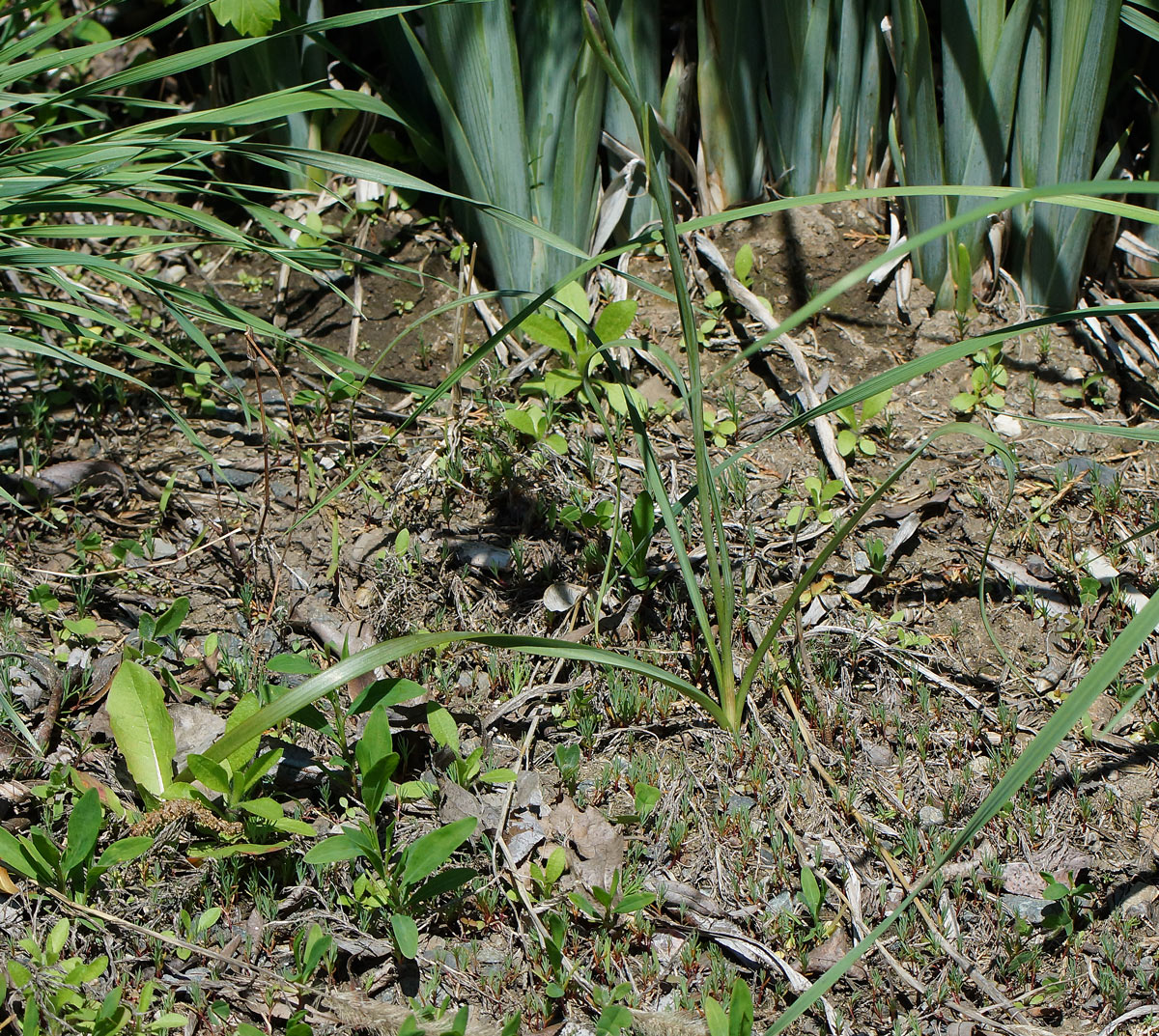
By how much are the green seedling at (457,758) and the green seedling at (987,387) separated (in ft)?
4.32

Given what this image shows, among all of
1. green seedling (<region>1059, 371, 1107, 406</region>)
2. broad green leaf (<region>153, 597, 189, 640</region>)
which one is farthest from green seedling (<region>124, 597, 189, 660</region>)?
green seedling (<region>1059, 371, 1107, 406</region>)

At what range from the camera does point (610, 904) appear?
1.57 m

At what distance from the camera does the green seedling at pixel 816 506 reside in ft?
6.97

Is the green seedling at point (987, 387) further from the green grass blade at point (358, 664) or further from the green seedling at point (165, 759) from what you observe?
the green seedling at point (165, 759)

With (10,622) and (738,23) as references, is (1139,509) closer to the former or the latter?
(738,23)

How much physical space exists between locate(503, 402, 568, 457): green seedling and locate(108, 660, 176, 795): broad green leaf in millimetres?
876

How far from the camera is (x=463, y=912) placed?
162 cm

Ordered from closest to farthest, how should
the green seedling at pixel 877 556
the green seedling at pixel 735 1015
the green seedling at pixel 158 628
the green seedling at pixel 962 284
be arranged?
the green seedling at pixel 735 1015 < the green seedling at pixel 158 628 < the green seedling at pixel 877 556 < the green seedling at pixel 962 284

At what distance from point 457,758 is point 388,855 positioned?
0.67ft

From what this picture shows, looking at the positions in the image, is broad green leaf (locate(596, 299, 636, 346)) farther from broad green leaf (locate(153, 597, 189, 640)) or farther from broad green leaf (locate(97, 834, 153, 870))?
broad green leaf (locate(97, 834, 153, 870))

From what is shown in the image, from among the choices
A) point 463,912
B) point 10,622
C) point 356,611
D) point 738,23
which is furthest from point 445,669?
point 738,23

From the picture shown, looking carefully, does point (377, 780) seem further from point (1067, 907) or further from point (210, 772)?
point (1067, 907)

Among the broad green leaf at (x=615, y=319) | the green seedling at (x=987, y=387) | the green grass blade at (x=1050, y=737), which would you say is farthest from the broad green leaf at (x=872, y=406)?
the green grass blade at (x=1050, y=737)

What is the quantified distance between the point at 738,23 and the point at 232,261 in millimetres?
1446
